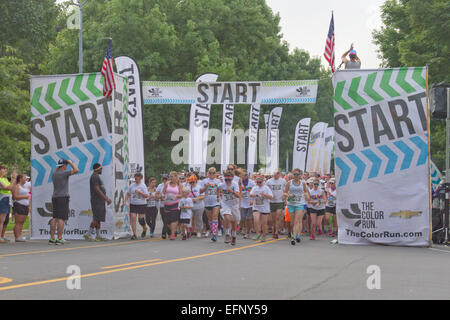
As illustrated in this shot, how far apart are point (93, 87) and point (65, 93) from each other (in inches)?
29.8

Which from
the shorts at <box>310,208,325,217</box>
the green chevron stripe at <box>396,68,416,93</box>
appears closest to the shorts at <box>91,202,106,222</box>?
the shorts at <box>310,208,325,217</box>

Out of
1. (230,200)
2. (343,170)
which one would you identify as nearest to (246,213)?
(230,200)

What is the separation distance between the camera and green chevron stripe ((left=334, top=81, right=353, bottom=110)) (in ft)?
61.8

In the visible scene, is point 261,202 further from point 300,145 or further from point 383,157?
point 300,145

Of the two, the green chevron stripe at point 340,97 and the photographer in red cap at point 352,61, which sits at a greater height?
the photographer in red cap at point 352,61

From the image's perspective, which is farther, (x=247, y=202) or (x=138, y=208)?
(x=247, y=202)

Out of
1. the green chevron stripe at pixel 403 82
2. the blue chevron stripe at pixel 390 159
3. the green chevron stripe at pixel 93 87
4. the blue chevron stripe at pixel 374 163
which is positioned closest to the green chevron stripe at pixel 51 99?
the green chevron stripe at pixel 93 87

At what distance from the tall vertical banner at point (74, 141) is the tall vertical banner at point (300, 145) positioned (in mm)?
23087

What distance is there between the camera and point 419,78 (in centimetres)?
1842

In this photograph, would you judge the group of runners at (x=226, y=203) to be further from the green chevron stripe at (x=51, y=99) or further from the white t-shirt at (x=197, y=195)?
the green chevron stripe at (x=51, y=99)

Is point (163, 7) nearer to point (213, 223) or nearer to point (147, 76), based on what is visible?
point (147, 76)

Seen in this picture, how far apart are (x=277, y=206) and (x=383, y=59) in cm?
2380

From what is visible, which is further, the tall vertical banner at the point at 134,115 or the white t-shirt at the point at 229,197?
the tall vertical banner at the point at 134,115

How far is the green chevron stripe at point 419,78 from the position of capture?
1836 cm
